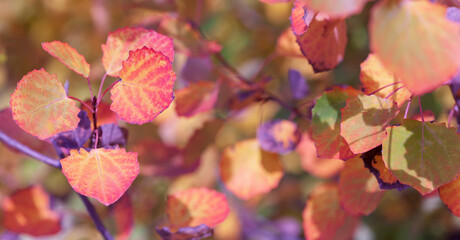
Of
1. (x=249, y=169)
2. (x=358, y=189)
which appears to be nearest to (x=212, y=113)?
(x=249, y=169)

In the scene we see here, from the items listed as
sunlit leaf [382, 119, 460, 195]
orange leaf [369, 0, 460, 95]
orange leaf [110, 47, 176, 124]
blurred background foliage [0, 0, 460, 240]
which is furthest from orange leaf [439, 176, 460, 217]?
blurred background foliage [0, 0, 460, 240]

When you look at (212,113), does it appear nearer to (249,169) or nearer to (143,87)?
(249,169)

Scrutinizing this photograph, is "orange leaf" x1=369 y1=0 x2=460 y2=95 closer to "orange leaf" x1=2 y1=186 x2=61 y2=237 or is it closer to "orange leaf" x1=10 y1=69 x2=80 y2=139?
"orange leaf" x1=10 y1=69 x2=80 y2=139

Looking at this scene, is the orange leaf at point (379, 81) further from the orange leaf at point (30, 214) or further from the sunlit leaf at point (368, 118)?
the orange leaf at point (30, 214)

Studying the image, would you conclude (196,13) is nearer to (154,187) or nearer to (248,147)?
(248,147)

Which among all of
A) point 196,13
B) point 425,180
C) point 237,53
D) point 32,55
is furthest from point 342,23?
point 32,55

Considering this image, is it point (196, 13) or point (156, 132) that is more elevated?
point (196, 13)
